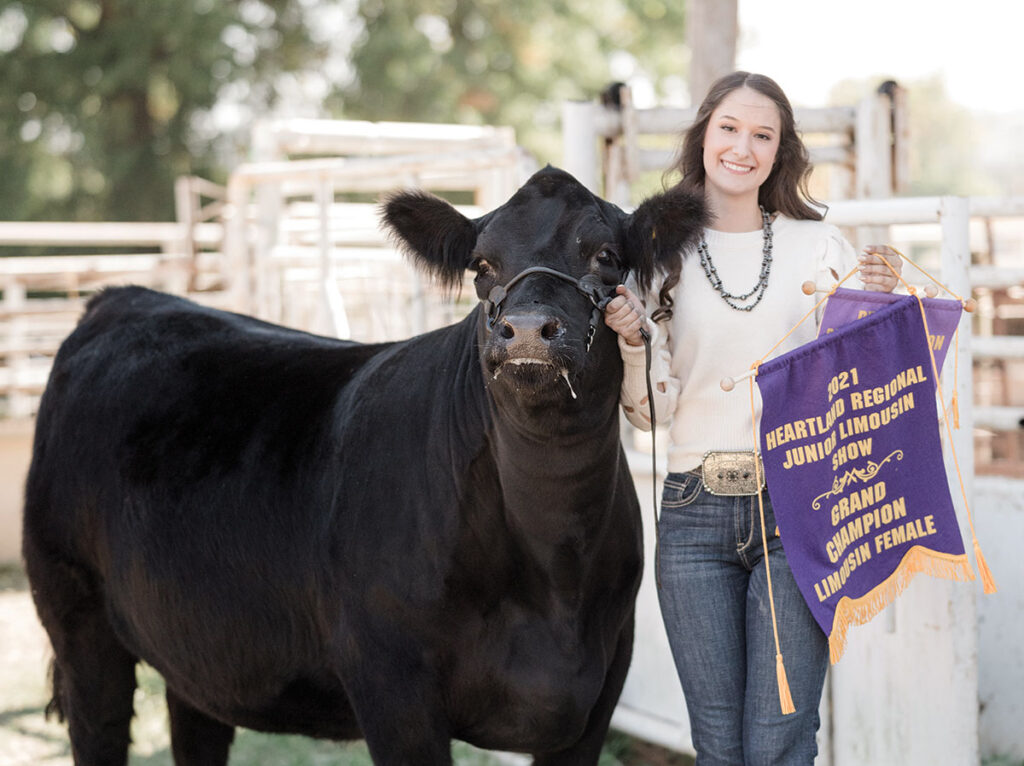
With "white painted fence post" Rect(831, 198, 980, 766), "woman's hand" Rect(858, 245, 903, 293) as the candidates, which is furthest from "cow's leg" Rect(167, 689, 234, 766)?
"woman's hand" Rect(858, 245, 903, 293)

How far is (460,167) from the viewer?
5.08 metres

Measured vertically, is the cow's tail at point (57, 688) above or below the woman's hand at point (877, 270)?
below

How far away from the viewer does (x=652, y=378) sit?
2.83 meters

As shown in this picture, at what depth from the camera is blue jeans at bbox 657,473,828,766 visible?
9.00ft

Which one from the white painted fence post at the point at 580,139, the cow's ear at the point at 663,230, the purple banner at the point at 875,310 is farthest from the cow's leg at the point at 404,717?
the white painted fence post at the point at 580,139

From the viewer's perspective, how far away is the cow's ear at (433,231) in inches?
118

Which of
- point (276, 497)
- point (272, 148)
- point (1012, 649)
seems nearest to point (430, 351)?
point (276, 497)

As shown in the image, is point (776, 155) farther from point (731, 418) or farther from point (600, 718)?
point (600, 718)

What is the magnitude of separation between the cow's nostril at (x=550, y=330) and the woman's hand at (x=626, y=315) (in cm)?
23

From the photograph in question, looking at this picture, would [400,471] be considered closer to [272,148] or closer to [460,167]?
[460,167]

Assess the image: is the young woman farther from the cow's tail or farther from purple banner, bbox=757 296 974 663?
the cow's tail

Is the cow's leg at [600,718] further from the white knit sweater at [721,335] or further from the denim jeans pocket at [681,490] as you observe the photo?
the white knit sweater at [721,335]

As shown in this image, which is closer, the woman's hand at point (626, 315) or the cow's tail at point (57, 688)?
the woman's hand at point (626, 315)

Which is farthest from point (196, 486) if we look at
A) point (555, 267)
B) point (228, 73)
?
point (228, 73)
